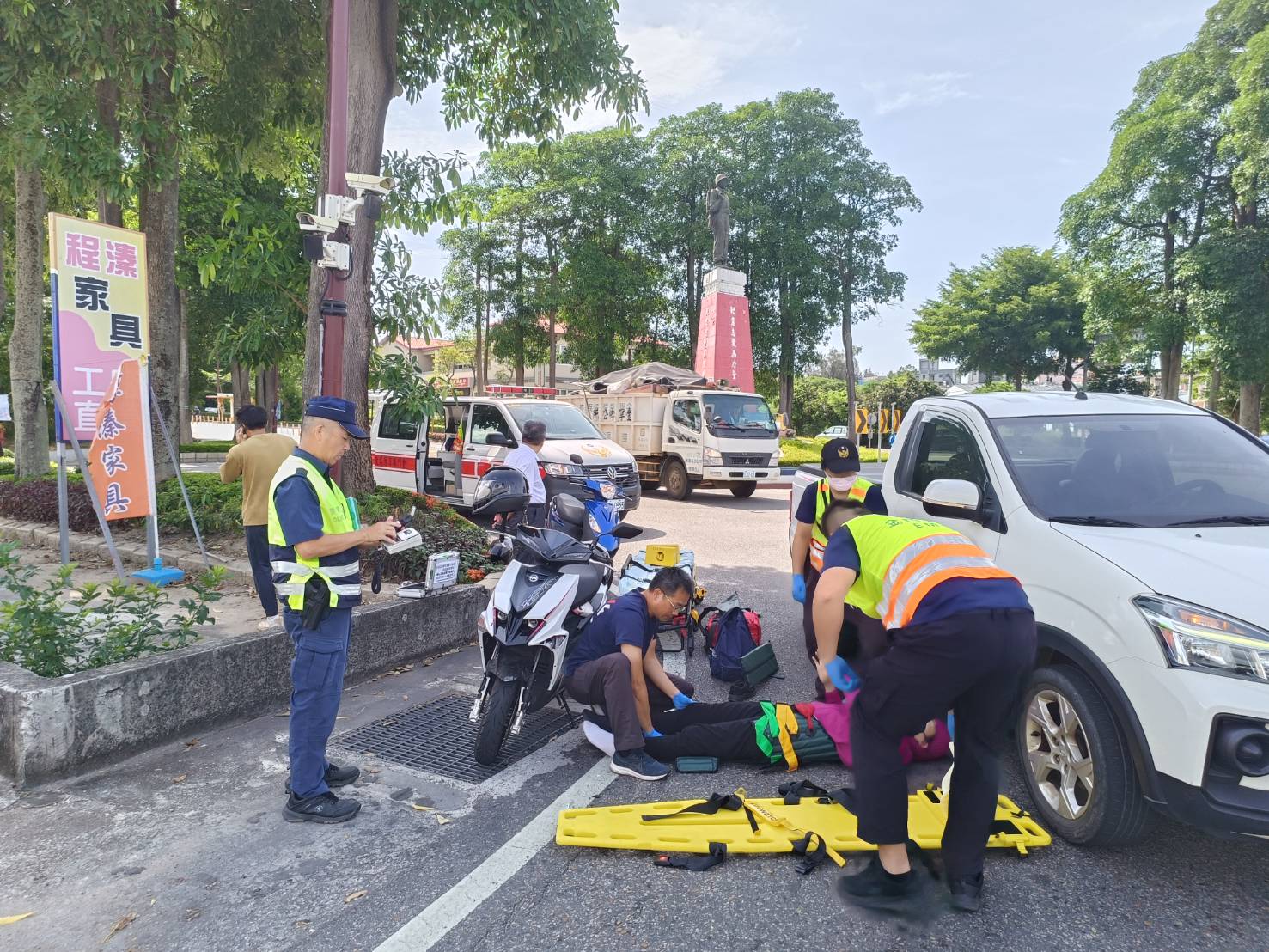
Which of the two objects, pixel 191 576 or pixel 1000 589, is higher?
pixel 1000 589

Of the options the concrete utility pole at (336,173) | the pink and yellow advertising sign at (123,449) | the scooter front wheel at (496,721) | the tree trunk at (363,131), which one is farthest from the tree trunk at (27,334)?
the scooter front wheel at (496,721)

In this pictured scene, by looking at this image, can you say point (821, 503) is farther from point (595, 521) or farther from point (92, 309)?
point (92, 309)

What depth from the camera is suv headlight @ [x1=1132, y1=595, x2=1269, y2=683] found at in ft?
8.57

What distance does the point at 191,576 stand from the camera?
24.5 feet

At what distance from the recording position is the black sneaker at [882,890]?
9.26 feet

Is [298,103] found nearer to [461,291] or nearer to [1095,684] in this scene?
[1095,684]

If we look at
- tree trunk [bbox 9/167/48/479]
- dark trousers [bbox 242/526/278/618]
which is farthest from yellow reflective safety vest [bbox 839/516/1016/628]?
tree trunk [bbox 9/167/48/479]

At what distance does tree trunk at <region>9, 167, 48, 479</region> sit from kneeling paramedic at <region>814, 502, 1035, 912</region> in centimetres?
1307

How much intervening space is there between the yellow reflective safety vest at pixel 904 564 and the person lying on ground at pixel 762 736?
49.0 inches

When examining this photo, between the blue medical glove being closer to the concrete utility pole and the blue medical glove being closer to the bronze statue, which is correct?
the concrete utility pole

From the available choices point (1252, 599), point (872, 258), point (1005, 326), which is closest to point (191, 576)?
point (1252, 599)

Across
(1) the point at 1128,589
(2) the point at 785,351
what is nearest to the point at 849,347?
(2) the point at 785,351

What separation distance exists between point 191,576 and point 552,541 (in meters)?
4.81

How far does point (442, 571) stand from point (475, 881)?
10.00ft
